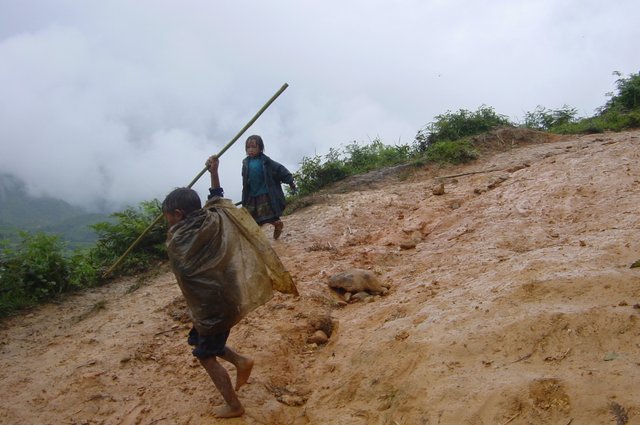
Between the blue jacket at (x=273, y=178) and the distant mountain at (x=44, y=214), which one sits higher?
the distant mountain at (x=44, y=214)

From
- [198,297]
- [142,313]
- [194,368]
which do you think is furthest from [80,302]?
[198,297]

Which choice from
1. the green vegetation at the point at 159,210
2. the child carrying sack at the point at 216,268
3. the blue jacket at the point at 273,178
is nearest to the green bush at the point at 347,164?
the green vegetation at the point at 159,210

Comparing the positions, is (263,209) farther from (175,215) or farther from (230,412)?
(230,412)

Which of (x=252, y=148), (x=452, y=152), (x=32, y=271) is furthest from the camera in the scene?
(x=452, y=152)

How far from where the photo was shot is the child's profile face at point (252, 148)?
21.2 feet

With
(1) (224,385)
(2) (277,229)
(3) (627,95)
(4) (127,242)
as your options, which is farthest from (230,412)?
(3) (627,95)

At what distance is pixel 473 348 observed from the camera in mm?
3096

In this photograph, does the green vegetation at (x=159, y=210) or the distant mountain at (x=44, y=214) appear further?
the distant mountain at (x=44, y=214)

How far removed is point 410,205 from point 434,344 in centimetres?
463

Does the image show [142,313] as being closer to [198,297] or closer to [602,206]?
[198,297]

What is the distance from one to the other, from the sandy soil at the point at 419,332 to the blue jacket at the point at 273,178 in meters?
0.59

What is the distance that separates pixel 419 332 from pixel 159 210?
17.3ft

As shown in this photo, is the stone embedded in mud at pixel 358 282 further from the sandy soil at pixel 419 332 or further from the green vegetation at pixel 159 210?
the green vegetation at pixel 159 210

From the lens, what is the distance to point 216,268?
3047mm
